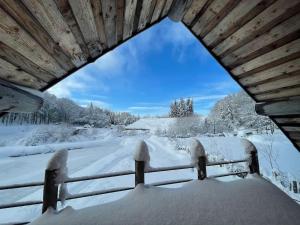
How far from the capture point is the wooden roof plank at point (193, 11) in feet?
7.52

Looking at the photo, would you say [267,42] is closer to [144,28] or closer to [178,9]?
[178,9]

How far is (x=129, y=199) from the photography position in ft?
7.01

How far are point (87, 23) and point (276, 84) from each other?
2847 mm

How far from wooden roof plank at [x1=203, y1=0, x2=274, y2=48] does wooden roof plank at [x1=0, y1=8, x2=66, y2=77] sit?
90.0 inches

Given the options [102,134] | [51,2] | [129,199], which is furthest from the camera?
[102,134]

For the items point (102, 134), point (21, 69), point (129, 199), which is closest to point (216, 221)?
point (129, 199)

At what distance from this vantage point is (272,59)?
94.2 inches

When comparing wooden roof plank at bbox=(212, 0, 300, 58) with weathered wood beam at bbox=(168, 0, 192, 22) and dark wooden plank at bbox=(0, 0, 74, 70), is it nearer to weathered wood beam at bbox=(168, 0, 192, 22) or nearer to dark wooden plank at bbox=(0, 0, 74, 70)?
weathered wood beam at bbox=(168, 0, 192, 22)

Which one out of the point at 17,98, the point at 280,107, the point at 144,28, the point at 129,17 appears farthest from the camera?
the point at 280,107

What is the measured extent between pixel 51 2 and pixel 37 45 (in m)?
0.46

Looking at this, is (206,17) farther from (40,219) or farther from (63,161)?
(40,219)

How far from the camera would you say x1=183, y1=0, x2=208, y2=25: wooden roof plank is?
229cm

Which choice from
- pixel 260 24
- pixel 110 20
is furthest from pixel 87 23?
pixel 260 24

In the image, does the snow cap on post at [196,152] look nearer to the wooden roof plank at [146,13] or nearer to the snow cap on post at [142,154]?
the snow cap on post at [142,154]
